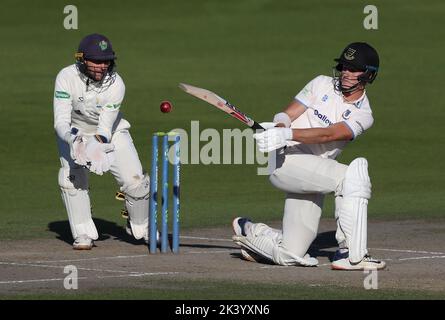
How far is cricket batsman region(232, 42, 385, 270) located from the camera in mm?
11852

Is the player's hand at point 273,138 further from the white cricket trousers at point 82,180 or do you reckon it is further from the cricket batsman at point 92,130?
the white cricket trousers at point 82,180

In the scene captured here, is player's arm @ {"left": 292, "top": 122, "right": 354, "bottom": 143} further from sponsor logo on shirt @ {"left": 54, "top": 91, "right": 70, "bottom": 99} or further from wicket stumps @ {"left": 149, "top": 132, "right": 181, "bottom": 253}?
sponsor logo on shirt @ {"left": 54, "top": 91, "right": 70, "bottom": 99}

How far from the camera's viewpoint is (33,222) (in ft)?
49.6

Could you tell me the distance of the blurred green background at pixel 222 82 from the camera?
16969 mm

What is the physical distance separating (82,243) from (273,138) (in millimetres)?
2338

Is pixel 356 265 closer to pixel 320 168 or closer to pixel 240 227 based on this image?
pixel 320 168

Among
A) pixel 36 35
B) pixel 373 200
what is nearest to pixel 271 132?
pixel 373 200

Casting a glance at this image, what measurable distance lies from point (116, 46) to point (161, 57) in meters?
1.33

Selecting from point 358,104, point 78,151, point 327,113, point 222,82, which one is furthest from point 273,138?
point 222,82

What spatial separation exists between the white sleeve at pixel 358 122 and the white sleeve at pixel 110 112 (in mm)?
2303

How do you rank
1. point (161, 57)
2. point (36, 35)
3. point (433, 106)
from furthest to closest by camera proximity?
point (36, 35) → point (161, 57) → point (433, 106)

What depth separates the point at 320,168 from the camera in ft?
39.7

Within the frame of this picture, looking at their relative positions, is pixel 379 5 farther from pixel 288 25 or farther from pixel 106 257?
pixel 106 257
